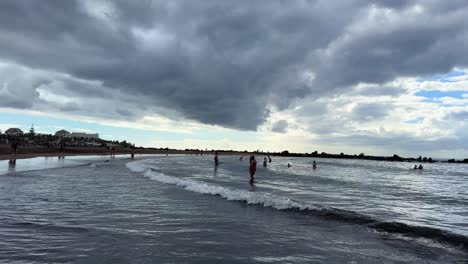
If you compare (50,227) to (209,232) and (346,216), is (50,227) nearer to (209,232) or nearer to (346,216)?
(209,232)

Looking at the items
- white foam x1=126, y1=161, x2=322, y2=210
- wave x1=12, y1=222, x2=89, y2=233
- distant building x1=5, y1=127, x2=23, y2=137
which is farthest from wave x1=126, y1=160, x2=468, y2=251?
distant building x1=5, y1=127, x2=23, y2=137

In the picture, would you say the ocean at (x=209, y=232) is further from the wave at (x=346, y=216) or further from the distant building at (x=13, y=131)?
the distant building at (x=13, y=131)

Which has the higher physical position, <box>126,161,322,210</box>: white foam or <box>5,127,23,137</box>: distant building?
<box>5,127,23,137</box>: distant building

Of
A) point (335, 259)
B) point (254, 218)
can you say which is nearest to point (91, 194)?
point (254, 218)

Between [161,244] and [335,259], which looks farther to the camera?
[161,244]

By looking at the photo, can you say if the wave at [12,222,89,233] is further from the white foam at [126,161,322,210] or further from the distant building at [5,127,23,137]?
the distant building at [5,127,23,137]

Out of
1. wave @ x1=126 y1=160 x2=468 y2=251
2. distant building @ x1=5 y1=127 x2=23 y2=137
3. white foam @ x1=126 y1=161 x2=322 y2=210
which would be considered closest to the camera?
wave @ x1=126 y1=160 x2=468 y2=251

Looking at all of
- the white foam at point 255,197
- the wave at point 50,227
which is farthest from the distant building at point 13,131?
the wave at point 50,227

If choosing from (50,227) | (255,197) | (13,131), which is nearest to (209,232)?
(50,227)

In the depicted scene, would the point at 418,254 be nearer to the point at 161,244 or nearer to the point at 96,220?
the point at 161,244

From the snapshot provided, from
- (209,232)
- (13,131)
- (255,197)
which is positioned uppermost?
Result: (13,131)

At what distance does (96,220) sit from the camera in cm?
1152

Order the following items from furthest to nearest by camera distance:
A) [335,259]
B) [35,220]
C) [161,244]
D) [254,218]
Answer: [254,218] → [35,220] → [161,244] → [335,259]

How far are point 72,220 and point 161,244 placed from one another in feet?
14.0
